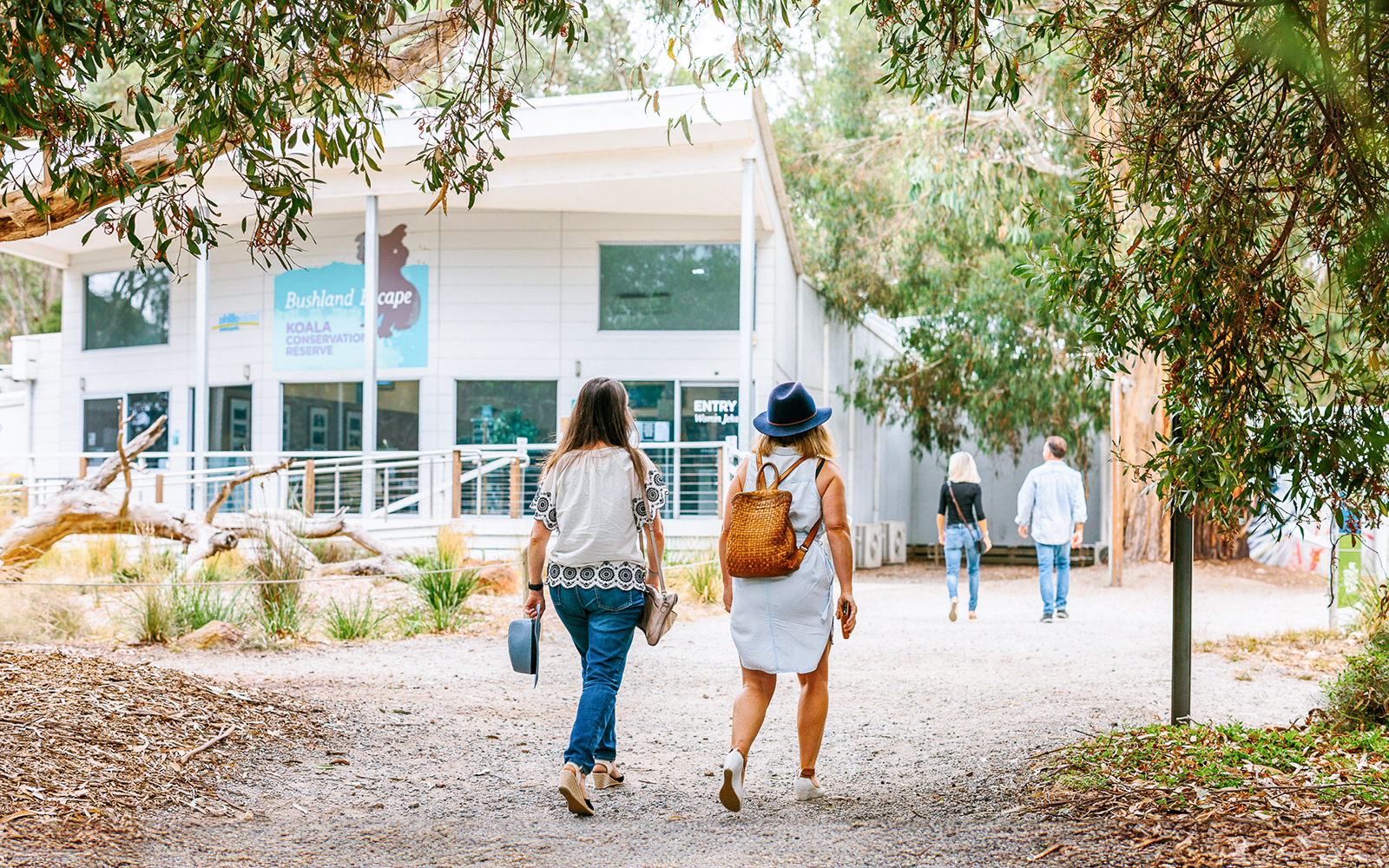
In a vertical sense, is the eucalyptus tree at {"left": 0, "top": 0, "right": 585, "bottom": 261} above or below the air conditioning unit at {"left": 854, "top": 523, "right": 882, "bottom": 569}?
above

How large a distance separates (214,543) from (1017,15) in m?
10.4

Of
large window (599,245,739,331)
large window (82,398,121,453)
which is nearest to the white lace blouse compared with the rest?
large window (599,245,739,331)

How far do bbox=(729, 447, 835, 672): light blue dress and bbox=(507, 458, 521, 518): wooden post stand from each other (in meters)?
9.88

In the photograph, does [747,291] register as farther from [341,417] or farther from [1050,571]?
[341,417]

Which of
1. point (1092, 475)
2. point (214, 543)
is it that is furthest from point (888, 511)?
point (214, 543)

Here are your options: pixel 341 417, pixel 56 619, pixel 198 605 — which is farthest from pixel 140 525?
pixel 341 417

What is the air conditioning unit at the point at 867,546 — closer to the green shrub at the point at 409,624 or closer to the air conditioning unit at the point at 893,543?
the air conditioning unit at the point at 893,543

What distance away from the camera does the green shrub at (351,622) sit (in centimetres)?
882

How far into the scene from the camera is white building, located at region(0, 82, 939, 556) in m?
15.1

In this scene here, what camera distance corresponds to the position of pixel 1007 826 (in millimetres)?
3891

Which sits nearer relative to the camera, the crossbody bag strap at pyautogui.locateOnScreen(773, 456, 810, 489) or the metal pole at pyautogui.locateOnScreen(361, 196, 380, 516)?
the crossbody bag strap at pyautogui.locateOnScreen(773, 456, 810, 489)

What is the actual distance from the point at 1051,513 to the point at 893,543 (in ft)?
33.6

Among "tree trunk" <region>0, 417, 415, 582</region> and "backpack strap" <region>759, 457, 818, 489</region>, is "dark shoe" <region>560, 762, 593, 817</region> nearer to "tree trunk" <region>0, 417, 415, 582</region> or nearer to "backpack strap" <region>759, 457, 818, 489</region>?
"backpack strap" <region>759, 457, 818, 489</region>

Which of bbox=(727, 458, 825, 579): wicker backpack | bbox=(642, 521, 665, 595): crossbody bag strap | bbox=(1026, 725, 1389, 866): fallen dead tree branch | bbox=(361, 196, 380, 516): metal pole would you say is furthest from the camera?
bbox=(361, 196, 380, 516): metal pole
